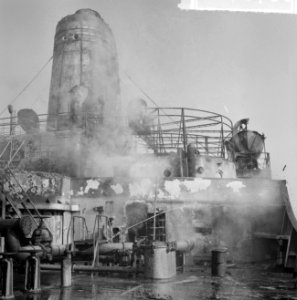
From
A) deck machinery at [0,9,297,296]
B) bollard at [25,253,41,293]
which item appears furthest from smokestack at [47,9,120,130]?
bollard at [25,253,41,293]

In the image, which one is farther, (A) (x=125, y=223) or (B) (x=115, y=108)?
(B) (x=115, y=108)

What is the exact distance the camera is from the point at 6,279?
27.2 feet

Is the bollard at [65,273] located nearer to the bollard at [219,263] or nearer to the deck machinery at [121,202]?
the deck machinery at [121,202]

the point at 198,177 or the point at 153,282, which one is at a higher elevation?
the point at 198,177

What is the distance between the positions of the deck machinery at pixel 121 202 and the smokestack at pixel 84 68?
0.14 m

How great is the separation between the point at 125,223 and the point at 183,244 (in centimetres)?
272

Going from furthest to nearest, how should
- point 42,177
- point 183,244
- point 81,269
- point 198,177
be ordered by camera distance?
point 198,177 → point 42,177 → point 183,244 → point 81,269

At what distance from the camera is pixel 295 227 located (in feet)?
44.1

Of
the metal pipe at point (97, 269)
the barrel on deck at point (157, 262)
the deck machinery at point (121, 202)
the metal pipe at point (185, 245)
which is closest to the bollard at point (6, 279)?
the deck machinery at point (121, 202)

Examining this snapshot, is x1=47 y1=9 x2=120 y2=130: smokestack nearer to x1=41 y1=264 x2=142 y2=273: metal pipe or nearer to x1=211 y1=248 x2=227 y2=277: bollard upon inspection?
x1=41 y1=264 x2=142 y2=273: metal pipe

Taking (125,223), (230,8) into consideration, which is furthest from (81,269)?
(230,8)

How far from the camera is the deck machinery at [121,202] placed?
37.0 feet

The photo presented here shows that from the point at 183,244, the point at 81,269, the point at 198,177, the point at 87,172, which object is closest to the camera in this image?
the point at 81,269

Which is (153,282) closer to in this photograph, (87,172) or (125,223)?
(125,223)
